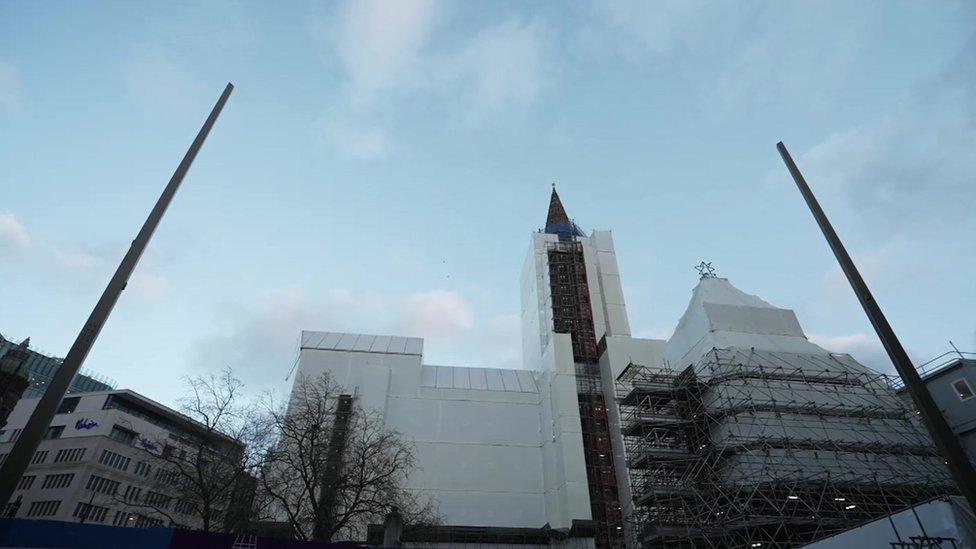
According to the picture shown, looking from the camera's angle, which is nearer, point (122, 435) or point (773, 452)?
point (773, 452)

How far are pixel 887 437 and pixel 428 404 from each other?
3300 centimetres

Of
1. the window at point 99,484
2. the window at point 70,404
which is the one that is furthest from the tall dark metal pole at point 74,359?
the window at point 70,404

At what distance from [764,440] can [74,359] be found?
26275 millimetres

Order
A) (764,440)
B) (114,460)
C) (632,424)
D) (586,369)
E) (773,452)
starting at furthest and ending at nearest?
(114,460) → (586,369) → (632,424) → (773,452) → (764,440)

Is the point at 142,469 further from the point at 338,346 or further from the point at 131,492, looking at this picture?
the point at 338,346

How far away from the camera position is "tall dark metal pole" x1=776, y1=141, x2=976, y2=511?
593cm

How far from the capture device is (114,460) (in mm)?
54500

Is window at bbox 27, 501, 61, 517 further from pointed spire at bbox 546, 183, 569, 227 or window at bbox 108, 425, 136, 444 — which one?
pointed spire at bbox 546, 183, 569, 227

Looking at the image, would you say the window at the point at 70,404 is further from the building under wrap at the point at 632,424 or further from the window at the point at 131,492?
the building under wrap at the point at 632,424

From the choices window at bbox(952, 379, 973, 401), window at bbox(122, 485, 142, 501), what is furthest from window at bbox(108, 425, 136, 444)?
window at bbox(952, 379, 973, 401)

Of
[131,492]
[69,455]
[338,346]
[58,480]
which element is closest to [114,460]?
[69,455]

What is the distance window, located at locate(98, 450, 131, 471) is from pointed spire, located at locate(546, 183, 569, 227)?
52.3m

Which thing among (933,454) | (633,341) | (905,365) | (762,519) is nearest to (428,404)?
(633,341)

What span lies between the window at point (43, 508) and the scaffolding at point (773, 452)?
53.3 m
